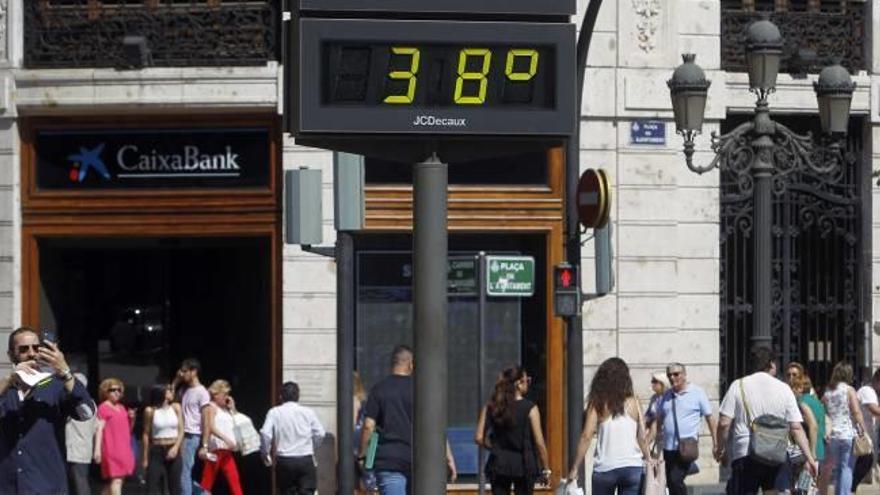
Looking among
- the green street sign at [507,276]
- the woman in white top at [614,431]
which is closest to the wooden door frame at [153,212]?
the green street sign at [507,276]

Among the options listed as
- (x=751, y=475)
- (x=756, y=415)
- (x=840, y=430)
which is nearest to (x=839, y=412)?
(x=840, y=430)

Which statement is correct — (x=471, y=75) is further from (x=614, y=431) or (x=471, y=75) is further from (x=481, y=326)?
(x=481, y=326)

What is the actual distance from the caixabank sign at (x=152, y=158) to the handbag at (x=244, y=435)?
2.72 m

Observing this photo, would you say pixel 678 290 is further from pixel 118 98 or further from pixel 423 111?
pixel 423 111

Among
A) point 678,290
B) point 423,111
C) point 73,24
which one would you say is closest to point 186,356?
point 73,24

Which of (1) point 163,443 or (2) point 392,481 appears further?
(1) point 163,443

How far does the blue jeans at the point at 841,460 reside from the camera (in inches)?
799

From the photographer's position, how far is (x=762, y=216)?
60.7 ft

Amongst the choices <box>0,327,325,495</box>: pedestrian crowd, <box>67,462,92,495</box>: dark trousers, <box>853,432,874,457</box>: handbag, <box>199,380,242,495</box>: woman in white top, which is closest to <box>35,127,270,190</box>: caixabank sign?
<box>0,327,325,495</box>: pedestrian crowd

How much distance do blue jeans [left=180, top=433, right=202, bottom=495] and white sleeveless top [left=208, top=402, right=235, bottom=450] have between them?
400 mm

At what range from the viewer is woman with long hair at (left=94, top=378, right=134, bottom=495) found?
20.3 metres

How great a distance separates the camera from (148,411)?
68.9 feet

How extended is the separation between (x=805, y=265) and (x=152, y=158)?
269 inches

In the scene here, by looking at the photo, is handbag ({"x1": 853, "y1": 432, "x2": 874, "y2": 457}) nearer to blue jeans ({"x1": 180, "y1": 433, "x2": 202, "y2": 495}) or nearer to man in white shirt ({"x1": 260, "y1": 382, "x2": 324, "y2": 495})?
man in white shirt ({"x1": 260, "y1": 382, "x2": 324, "y2": 495})
